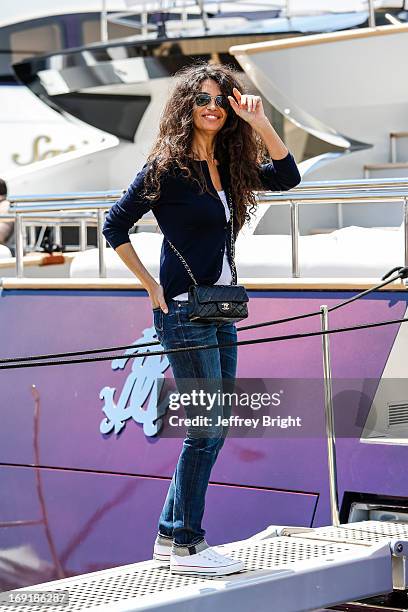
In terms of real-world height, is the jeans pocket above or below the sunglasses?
below

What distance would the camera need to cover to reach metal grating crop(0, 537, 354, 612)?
11.8 feet

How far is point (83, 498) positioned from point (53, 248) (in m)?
2.69

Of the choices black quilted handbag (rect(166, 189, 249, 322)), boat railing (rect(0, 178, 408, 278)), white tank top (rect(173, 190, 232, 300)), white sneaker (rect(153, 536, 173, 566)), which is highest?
boat railing (rect(0, 178, 408, 278))

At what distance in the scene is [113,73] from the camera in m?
9.12

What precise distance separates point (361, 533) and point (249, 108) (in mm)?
→ 1615

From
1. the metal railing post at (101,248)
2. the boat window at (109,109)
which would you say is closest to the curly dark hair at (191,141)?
the metal railing post at (101,248)

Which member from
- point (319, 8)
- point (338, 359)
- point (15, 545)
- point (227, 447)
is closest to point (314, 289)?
point (338, 359)

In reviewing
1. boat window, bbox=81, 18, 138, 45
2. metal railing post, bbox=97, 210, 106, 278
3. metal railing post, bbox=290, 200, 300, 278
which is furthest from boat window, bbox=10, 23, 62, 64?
metal railing post, bbox=290, 200, 300, 278

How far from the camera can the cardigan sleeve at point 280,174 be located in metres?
3.83

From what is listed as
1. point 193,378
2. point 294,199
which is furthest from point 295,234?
point 193,378

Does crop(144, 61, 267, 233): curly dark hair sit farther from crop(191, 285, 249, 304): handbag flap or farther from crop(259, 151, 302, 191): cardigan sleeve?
crop(191, 285, 249, 304): handbag flap

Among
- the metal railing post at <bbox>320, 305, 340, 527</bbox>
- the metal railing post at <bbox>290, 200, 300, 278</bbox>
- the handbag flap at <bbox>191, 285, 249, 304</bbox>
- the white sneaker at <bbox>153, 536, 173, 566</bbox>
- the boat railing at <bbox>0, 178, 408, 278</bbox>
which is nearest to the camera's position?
the handbag flap at <bbox>191, 285, 249, 304</bbox>

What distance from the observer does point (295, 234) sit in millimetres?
4918

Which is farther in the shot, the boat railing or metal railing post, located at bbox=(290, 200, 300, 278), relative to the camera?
metal railing post, located at bbox=(290, 200, 300, 278)
